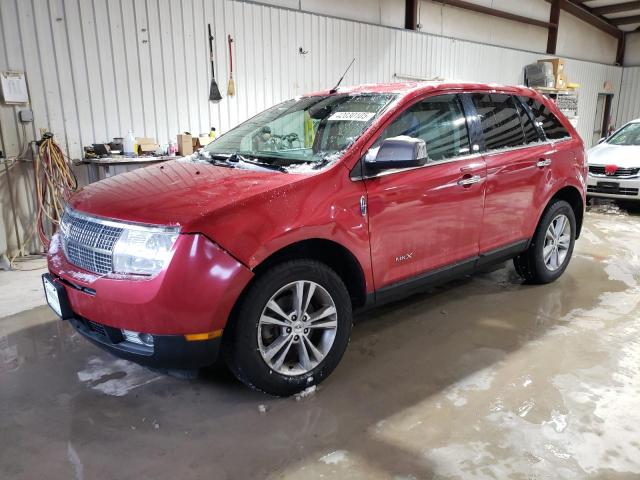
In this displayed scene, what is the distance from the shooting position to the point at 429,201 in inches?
111

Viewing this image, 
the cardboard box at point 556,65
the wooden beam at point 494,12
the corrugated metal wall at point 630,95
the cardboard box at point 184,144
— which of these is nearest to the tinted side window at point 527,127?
the cardboard box at point 184,144

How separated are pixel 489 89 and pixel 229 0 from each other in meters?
4.18

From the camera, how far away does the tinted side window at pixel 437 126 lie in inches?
112

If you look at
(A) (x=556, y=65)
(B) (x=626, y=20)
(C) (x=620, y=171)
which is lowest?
(C) (x=620, y=171)

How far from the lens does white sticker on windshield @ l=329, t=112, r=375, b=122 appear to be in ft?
9.08

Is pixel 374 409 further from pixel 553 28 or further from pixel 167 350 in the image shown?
pixel 553 28

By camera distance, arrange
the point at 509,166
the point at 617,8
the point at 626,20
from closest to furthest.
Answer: the point at 509,166
the point at 617,8
the point at 626,20

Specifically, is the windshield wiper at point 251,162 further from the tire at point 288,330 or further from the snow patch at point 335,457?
the snow patch at point 335,457

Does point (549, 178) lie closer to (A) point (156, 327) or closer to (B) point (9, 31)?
(A) point (156, 327)

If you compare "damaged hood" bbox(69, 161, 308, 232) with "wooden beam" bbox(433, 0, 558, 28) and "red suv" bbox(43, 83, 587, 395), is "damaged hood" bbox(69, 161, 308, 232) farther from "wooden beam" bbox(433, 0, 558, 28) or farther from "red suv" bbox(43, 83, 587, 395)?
"wooden beam" bbox(433, 0, 558, 28)

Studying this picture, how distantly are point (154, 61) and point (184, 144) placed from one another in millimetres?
1066

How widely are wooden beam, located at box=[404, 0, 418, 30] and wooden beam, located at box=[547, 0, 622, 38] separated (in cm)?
543

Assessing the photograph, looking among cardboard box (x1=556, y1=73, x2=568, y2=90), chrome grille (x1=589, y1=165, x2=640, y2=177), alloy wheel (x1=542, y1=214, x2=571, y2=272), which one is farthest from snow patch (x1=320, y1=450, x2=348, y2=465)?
cardboard box (x1=556, y1=73, x2=568, y2=90)

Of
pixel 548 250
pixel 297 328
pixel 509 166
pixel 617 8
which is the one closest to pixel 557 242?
pixel 548 250
